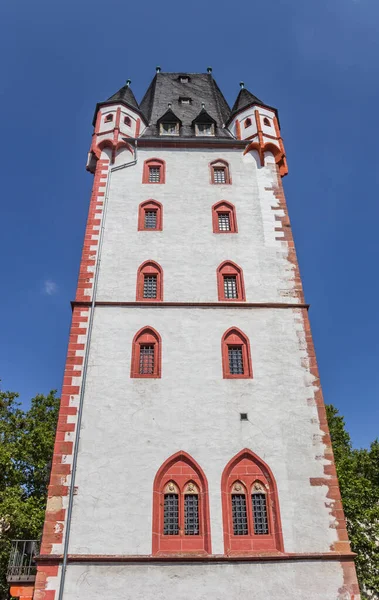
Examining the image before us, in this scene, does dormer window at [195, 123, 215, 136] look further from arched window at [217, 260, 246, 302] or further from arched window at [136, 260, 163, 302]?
arched window at [136, 260, 163, 302]

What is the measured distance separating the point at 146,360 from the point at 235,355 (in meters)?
2.52

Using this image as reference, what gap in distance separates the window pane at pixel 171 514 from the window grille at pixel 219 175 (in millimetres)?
11785

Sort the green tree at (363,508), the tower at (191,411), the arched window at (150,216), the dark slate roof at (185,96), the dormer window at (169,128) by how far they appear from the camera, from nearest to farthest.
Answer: the tower at (191,411) → the arched window at (150,216) → the green tree at (363,508) → the dormer window at (169,128) → the dark slate roof at (185,96)

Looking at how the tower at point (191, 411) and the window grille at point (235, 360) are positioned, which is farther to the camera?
the window grille at point (235, 360)

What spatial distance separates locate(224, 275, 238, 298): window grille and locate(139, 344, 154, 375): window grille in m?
3.03

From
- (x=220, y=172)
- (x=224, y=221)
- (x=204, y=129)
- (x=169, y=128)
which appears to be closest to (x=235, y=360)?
(x=224, y=221)

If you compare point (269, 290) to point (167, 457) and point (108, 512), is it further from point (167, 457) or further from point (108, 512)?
point (108, 512)

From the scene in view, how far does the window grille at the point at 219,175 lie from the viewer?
63.2 feet

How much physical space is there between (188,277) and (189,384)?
3.81 metres

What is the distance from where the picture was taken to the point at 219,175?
63.8ft

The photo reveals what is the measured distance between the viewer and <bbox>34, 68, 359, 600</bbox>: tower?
1103cm

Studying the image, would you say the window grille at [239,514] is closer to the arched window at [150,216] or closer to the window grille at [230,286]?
the window grille at [230,286]

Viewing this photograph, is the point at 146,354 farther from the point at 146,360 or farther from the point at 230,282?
the point at 230,282

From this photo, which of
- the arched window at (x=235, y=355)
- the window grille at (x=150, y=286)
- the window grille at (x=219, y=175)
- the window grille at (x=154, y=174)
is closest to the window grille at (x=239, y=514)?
the arched window at (x=235, y=355)
